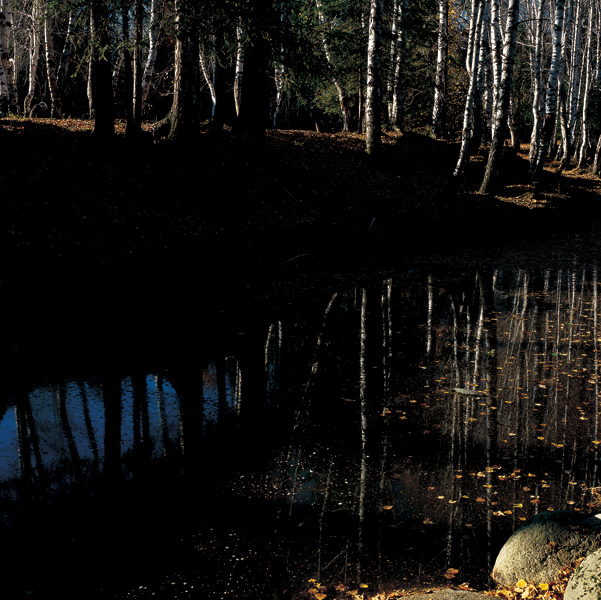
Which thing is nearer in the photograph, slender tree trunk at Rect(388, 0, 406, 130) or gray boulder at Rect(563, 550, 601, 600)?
gray boulder at Rect(563, 550, 601, 600)

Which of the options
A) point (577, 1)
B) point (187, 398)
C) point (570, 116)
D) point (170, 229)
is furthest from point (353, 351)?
point (577, 1)

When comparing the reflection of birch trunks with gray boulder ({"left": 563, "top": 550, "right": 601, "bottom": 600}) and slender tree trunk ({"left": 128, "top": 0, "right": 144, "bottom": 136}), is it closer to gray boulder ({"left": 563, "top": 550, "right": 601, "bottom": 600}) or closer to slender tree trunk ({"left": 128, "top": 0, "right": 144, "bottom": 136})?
gray boulder ({"left": 563, "top": 550, "right": 601, "bottom": 600})

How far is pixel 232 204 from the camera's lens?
14.9 meters

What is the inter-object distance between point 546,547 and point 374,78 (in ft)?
63.2

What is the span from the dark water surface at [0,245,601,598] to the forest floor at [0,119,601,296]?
1.99 m

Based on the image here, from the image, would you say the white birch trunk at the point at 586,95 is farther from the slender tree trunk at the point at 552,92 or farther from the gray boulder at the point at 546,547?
the gray boulder at the point at 546,547

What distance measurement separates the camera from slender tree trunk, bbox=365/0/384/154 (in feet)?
66.2

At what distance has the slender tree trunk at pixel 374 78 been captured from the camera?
20.2m

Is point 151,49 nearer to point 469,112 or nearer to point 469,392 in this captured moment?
point 469,112

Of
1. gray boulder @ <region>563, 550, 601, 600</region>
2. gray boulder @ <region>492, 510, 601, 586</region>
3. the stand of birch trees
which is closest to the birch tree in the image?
the stand of birch trees

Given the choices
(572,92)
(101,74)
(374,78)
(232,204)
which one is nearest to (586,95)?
(572,92)

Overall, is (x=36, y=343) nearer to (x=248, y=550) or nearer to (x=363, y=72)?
(x=248, y=550)

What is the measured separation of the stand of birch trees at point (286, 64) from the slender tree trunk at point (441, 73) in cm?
7

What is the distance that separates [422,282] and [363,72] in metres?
Result: 16.5
